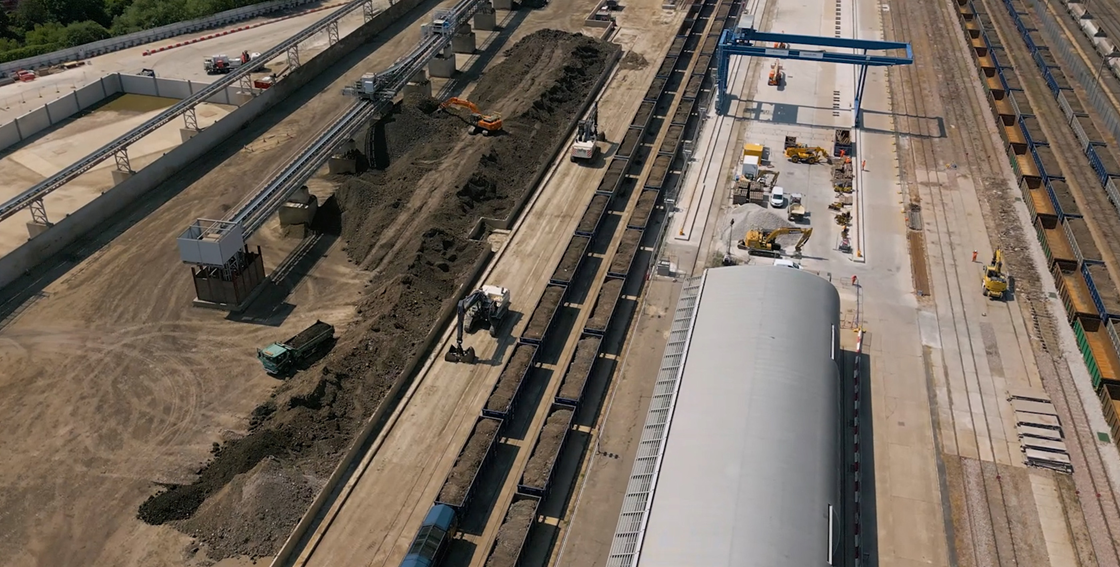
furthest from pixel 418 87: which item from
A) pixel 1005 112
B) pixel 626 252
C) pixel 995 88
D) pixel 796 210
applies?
pixel 995 88

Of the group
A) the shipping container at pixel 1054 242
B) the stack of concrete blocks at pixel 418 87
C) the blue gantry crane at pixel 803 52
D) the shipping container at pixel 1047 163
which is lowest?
the shipping container at pixel 1054 242

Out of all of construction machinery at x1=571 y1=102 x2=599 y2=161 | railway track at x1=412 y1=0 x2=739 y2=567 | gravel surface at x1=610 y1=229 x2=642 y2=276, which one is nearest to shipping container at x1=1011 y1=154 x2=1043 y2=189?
railway track at x1=412 y1=0 x2=739 y2=567

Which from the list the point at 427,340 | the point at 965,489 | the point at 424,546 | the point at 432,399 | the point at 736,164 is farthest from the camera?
the point at 736,164

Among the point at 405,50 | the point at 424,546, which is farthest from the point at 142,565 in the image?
the point at 405,50

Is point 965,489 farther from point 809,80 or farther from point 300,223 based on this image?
point 809,80

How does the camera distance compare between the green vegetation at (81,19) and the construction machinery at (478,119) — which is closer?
the construction machinery at (478,119)

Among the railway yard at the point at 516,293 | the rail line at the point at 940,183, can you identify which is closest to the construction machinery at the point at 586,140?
the railway yard at the point at 516,293

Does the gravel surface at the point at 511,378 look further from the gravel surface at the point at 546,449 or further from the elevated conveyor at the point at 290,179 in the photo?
the elevated conveyor at the point at 290,179
